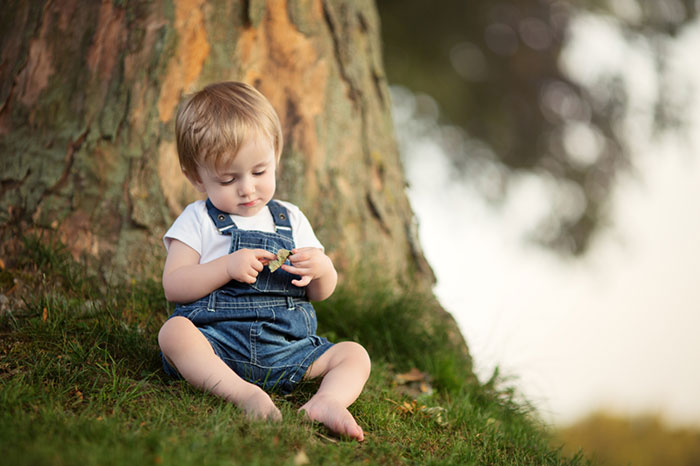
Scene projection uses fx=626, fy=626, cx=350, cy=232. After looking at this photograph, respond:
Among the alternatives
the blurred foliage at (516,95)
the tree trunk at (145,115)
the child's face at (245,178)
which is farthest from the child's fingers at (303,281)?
the blurred foliage at (516,95)

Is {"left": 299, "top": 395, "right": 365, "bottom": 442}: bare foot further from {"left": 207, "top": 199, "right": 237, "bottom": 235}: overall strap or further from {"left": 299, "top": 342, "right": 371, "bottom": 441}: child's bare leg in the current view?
{"left": 207, "top": 199, "right": 237, "bottom": 235}: overall strap

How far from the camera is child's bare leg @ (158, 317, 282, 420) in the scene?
85.5 inches

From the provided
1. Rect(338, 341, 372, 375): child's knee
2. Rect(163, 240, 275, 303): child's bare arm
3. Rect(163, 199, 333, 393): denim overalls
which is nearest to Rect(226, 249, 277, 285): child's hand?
Rect(163, 240, 275, 303): child's bare arm

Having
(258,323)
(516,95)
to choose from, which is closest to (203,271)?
(258,323)

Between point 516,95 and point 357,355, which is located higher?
point 516,95

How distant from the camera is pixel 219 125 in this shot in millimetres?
2350

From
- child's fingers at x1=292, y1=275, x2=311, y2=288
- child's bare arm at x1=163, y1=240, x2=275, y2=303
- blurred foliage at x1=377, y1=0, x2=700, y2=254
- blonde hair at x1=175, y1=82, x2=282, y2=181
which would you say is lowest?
child's bare arm at x1=163, y1=240, x2=275, y2=303

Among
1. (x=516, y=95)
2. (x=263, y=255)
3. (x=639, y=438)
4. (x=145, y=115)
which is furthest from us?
(x=639, y=438)

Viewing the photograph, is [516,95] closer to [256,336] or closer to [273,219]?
[273,219]

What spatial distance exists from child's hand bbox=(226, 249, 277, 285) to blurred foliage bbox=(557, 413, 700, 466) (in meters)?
6.86

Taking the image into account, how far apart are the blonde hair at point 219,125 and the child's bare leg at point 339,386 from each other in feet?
2.82

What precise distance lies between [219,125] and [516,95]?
18.8ft

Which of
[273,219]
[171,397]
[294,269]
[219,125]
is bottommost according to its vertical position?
[171,397]

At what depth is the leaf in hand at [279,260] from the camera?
233cm
